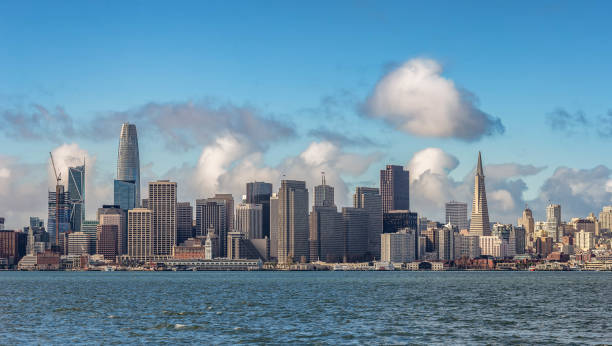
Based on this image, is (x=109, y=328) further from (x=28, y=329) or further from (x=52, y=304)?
(x=52, y=304)

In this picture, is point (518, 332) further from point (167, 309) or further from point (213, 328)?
point (167, 309)

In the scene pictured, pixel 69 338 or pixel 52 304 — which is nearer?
pixel 69 338

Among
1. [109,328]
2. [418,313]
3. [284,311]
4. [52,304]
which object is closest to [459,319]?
[418,313]

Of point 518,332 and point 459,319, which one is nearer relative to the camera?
point 518,332

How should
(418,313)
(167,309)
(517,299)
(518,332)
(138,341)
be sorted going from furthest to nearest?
(517,299) → (167,309) → (418,313) → (518,332) → (138,341)

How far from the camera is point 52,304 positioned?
452ft

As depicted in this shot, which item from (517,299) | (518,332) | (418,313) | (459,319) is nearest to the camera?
(518,332)

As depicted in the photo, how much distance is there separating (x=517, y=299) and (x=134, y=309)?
63.3 meters

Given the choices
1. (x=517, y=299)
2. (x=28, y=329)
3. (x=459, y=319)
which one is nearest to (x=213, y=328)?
(x=28, y=329)

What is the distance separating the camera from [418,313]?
113 meters

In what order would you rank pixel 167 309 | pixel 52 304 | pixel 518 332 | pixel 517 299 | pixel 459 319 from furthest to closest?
pixel 517 299 → pixel 52 304 → pixel 167 309 → pixel 459 319 → pixel 518 332

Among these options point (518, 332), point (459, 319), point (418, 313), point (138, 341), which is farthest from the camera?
point (418, 313)

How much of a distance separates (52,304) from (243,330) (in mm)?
56149

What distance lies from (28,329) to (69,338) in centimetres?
1085
